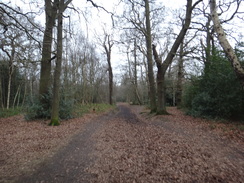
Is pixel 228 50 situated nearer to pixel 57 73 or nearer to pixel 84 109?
pixel 57 73

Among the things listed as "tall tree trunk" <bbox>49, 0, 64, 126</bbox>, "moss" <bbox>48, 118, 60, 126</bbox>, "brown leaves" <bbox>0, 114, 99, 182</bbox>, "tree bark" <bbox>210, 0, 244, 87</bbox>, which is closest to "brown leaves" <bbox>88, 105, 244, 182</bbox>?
"brown leaves" <bbox>0, 114, 99, 182</bbox>

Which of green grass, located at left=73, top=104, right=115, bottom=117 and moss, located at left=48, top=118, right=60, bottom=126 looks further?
green grass, located at left=73, top=104, right=115, bottom=117

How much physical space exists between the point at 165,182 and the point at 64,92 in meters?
9.89

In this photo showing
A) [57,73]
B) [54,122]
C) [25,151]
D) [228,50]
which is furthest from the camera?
[57,73]

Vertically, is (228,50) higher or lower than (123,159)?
higher

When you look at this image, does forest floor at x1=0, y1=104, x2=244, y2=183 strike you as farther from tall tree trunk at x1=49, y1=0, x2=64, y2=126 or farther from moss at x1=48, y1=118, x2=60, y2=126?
tall tree trunk at x1=49, y1=0, x2=64, y2=126

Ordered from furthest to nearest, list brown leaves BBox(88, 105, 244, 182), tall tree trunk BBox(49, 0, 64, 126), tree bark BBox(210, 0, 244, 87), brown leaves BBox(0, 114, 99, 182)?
tall tree trunk BBox(49, 0, 64, 126) < tree bark BBox(210, 0, 244, 87) < brown leaves BBox(0, 114, 99, 182) < brown leaves BBox(88, 105, 244, 182)

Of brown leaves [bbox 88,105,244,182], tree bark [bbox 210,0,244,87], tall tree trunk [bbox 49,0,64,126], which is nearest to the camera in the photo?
brown leaves [bbox 88,105,244,182]

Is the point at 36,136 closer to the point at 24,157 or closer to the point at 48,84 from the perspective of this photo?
the point at 24,157

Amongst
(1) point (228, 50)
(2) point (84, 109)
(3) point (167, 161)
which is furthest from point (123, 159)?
(2) point (84, 109)

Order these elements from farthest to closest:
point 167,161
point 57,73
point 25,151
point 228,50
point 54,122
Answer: point 57,73
point 54,122
point 228,50
point 25,151
point 167,161

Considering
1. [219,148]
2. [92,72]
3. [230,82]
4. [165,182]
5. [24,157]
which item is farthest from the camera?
[92,72]

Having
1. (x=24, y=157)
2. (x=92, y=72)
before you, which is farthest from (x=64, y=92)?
(x=92, y=72)

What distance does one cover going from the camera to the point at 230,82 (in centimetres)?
911
